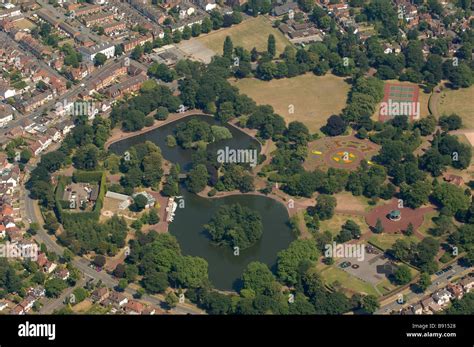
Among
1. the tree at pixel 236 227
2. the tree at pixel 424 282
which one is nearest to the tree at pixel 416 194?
the tree at pixel 424 282

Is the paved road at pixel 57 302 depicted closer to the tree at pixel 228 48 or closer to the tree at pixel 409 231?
the tree at pixel 409 231

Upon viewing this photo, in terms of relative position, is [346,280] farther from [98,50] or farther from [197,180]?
[98,50]

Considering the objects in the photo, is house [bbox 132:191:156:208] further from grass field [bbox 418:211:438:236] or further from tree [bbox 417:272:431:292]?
tree [bbox 417:272:431:292]

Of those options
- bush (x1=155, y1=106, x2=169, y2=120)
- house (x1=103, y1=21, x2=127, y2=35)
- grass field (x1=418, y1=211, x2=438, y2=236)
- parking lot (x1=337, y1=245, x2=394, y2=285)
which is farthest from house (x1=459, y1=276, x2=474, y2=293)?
house (x1=103, y1=21, x2=127, y2=35)

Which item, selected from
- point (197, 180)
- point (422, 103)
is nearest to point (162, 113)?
point (197, 180)
